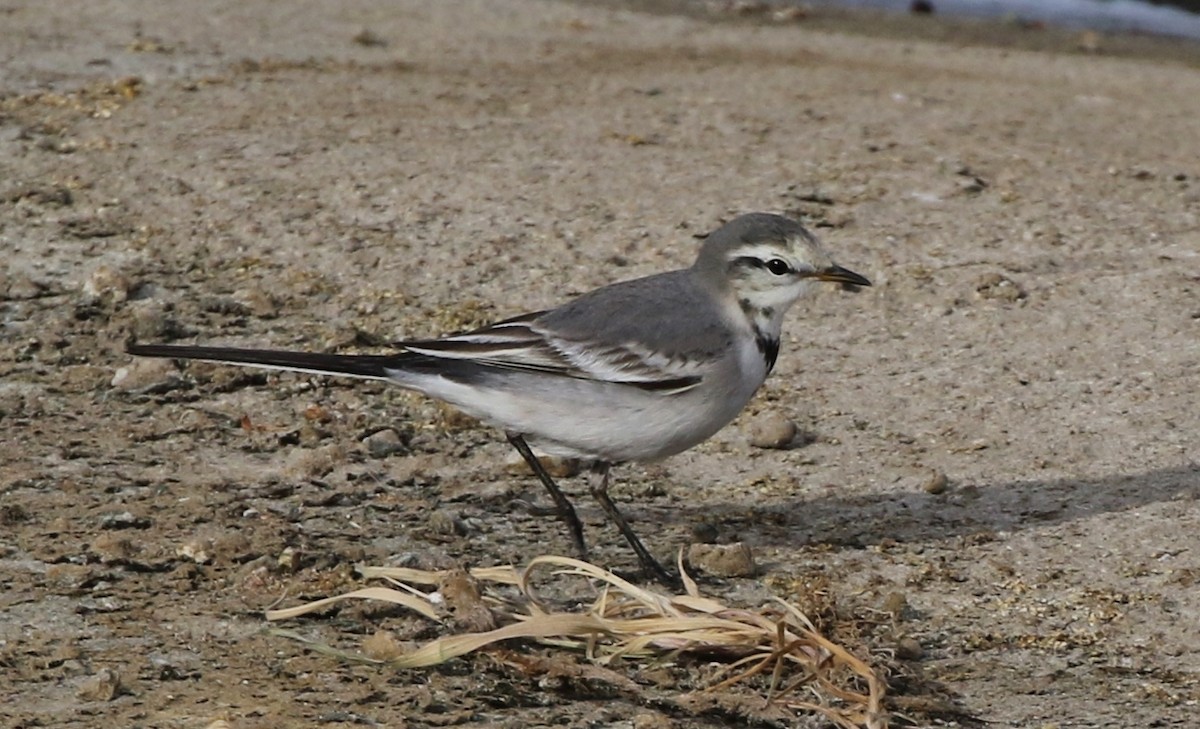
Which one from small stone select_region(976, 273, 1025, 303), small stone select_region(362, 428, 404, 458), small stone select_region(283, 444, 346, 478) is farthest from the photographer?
small stone select_region(976, 273, 1025, 303)

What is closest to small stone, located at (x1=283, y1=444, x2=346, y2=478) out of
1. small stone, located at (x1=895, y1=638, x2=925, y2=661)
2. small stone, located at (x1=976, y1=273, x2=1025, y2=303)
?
small stone, located at (x1=895, y1=638, x2=925, y2=661)

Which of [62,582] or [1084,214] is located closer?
[62,582]

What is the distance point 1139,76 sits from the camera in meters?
12.1

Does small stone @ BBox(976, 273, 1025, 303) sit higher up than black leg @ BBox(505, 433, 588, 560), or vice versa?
small stone @ BBox(976, 273, 1025, 303)

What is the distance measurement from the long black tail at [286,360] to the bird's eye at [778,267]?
1.29 m

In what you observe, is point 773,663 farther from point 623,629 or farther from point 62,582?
point 62,582

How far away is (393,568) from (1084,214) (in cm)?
466

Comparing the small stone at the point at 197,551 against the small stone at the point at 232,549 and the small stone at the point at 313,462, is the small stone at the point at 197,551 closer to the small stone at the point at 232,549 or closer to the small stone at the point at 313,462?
the small stone at the point at 232,549

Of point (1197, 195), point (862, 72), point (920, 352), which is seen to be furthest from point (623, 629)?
point (862, 72)

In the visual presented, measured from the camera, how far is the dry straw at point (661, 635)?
475 cm

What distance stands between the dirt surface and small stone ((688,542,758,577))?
0.05m

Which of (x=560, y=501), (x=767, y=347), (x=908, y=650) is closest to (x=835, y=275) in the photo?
(x=767, y=347)

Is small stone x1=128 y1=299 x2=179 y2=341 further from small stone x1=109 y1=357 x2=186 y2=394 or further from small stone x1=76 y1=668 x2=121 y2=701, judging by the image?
small stone x1=76 y1=668 x2=121 y2=701

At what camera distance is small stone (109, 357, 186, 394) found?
686 cm
